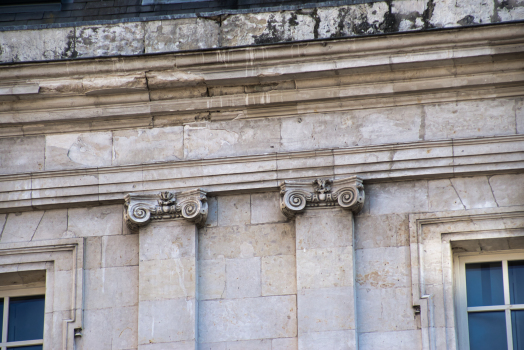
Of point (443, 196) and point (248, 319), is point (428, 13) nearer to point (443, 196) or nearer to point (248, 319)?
point (443, 196)

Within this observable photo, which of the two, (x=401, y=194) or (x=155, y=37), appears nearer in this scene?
(x=401, y=194)

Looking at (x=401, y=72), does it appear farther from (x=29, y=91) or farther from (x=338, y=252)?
(x=29, y=91)

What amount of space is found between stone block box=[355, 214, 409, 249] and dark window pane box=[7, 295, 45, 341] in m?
3.96

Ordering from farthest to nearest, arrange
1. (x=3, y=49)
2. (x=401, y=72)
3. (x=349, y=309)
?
(x=3, y=49), (x=401, y=72), (x=349, y=309)

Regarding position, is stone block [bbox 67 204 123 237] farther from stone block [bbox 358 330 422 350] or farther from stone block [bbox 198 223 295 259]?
stone block [bbox 358 330 422 350]

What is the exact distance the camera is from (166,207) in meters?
12.2

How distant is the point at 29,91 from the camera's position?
1271cm

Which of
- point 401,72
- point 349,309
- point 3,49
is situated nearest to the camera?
point 349,309

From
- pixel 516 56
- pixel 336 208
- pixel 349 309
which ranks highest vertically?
pixel 516 56

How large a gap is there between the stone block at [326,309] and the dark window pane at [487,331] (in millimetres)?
1399

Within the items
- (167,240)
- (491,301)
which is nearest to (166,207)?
(167,240)

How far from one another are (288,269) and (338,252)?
2.04ft

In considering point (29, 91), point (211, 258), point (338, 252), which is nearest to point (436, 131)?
point (338, 252)

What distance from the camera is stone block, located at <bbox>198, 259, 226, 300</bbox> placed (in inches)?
468
